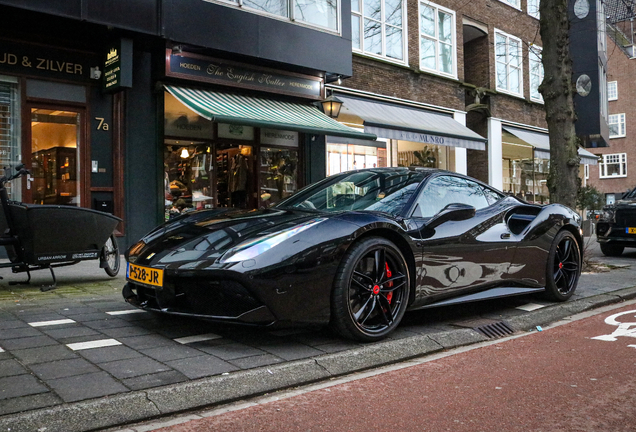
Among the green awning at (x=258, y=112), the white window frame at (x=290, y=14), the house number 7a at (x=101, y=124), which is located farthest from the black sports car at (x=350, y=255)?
the white window frame at (x=290, y=14)

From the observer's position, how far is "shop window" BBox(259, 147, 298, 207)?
12969 millimetres

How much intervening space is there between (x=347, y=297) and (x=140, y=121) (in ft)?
25.7

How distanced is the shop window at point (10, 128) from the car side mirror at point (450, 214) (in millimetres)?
7400

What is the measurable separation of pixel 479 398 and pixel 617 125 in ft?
150

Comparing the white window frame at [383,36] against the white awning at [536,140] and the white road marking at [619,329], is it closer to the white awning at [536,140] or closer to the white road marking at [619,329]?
the white awning at [536,140]

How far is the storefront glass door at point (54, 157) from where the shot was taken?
9.51 metres

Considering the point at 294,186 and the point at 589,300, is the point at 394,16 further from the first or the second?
the point at 589,300

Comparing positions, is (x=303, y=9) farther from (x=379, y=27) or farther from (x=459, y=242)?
(x=459, y=242)

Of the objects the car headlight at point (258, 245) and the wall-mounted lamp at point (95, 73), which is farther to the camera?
the wall-mounted lamp at point (95, 73)

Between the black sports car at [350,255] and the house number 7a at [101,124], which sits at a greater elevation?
the house number 7a at [101,124]

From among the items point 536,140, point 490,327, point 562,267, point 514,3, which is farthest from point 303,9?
point 536,140

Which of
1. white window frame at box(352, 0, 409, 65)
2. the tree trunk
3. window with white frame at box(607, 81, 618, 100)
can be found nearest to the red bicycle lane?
the tree trunk

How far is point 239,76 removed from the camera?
37.6ft

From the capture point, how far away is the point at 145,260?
4043mm
